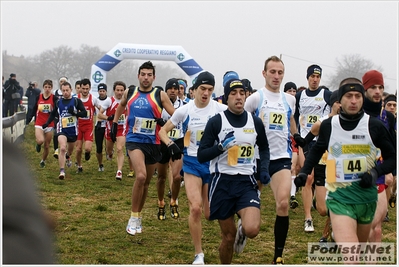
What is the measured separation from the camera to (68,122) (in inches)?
540

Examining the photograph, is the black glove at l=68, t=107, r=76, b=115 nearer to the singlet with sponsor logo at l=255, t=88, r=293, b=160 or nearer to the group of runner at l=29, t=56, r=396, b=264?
the group of runner at l=29, t=56, r=396, b=264

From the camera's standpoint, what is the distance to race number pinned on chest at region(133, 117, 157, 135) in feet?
27.6

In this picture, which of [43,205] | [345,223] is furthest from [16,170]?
[345,223]


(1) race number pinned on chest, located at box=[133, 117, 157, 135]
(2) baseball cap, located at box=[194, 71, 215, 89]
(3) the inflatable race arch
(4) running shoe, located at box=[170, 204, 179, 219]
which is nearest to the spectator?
(3) the inflatable race arch

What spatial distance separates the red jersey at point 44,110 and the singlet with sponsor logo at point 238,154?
961 centimetres

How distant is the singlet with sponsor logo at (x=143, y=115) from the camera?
27.6 feet

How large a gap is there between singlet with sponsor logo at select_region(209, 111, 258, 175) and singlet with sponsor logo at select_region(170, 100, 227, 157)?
1.15 meters

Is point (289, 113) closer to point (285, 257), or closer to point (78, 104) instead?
point (285, 257)

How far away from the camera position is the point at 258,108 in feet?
23.8

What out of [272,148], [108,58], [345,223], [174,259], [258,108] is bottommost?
[174,259]

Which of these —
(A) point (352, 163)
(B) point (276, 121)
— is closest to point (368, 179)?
(A) point (352, 163)

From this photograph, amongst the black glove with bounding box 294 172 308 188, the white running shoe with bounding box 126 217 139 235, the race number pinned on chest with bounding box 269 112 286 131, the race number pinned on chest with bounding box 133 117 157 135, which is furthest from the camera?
the race number pinned on chest with bounding box 133 117 157 135

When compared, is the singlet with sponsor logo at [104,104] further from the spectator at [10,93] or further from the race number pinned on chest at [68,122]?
the spectator at [10,93]

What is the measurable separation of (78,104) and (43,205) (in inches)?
516
